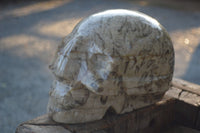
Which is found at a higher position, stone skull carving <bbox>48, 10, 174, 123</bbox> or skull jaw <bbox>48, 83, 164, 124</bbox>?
stone skull carving <bbox>48, 10, 174, 123</bbox>

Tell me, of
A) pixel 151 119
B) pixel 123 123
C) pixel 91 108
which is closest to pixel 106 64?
pixel 91 108

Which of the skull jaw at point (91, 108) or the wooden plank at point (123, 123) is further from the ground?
the skull jaw at point (91, 108)

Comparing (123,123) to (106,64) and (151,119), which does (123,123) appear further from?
(106,64)

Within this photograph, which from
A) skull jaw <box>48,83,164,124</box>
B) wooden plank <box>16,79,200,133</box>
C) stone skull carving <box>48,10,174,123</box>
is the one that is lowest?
wooden plank <box>16,79,200,133</box>

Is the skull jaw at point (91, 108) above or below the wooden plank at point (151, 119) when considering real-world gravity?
above

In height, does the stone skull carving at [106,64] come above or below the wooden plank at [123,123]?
above

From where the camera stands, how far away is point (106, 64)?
1.58 metres

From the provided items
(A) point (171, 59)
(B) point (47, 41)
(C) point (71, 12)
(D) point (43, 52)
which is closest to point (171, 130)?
(A) point (171, 59)

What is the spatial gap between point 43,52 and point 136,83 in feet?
9.86

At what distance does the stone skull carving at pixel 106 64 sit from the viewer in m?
1.58

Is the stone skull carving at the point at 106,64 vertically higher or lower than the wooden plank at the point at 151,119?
higher

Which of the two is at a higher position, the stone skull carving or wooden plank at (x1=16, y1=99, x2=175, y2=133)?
the stone skull carving

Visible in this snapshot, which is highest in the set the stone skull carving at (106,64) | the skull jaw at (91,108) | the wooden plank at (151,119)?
the stone skull carving at (106,64)

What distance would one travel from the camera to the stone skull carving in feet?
5.19
